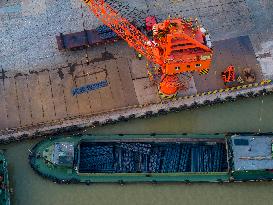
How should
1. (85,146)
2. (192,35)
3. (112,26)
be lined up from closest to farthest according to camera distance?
1. (192,35)
2. (85,146)
3. (112,26)

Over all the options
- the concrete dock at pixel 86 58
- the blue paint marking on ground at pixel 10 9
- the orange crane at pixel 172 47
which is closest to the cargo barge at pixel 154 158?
the concrete dock at pixel 86 58

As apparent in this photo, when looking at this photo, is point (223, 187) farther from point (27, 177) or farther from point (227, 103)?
point (27, 177)

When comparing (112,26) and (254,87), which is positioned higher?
(112,26)

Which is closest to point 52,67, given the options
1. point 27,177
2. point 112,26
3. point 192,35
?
point 112,26

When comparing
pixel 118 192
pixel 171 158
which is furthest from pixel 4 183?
pixel 171 158

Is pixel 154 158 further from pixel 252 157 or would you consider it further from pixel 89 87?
pixel 89 87
